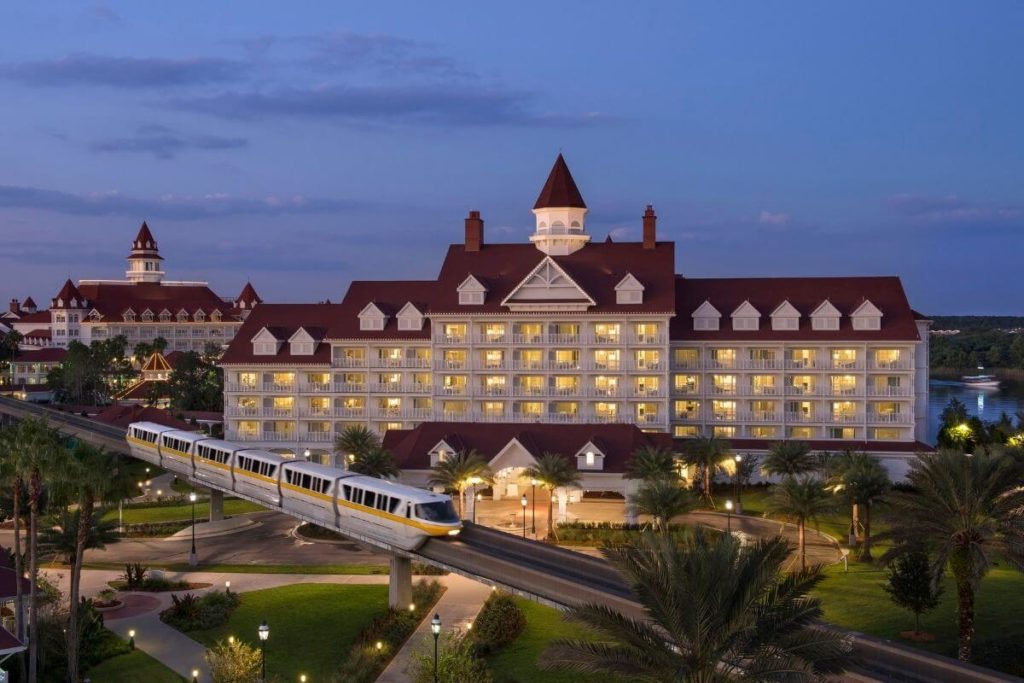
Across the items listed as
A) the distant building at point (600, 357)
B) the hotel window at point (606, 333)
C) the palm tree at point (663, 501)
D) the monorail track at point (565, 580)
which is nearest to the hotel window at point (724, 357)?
the distant building at point (600, 357)

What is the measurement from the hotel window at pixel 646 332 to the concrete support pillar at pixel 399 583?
3954 cm

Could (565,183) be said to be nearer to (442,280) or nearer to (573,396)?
(442,280)

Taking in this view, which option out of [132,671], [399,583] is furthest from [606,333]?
[132,671]

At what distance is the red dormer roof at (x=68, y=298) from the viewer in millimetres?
176000

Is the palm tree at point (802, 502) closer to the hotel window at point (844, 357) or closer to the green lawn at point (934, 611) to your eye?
the green lawn at point (934, 611)

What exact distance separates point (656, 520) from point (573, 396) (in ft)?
76.7

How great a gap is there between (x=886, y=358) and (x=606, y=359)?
2161cm

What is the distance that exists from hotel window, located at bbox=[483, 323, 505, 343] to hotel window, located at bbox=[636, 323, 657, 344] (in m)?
10.9

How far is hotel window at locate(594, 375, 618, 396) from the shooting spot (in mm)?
80062

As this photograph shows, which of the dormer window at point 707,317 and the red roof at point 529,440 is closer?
the red roof at point 529,440

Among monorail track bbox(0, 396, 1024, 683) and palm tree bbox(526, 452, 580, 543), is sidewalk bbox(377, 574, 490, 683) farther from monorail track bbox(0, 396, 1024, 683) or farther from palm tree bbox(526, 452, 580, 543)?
palm tree bbox(526, 452, 580, 543)

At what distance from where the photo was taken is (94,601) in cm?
4650

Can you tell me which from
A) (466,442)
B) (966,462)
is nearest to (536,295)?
(466,442)

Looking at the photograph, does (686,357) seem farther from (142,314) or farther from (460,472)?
(142,314)
